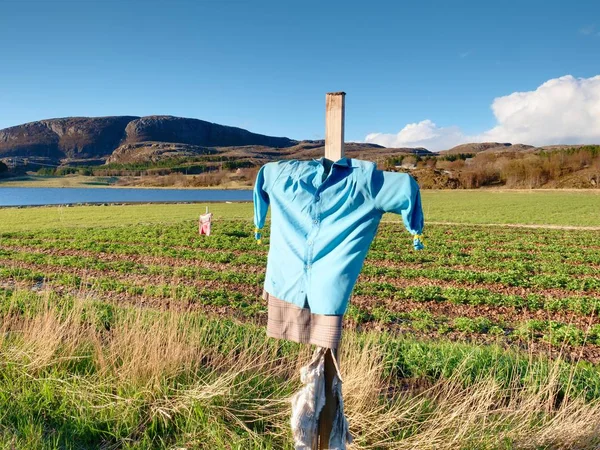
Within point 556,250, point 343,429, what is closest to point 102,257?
point 343,429

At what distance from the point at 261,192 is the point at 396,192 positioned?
36.9 inches

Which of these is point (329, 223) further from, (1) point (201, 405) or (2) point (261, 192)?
(1) point (201, 405)

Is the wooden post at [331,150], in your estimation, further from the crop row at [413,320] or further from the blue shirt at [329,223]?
the crop row at [413,320]

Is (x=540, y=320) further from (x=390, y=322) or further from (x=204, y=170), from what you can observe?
(x=204, y=170)

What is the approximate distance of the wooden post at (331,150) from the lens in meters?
2.56

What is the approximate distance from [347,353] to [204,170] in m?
183

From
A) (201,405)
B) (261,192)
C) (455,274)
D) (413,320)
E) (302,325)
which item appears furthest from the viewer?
(455,274)

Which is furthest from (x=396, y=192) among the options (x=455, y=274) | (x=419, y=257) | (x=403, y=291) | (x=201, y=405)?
(x=419, y=257)

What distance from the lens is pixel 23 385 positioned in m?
Answer: 3.84

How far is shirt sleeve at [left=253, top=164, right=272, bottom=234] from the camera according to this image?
9.25 feet

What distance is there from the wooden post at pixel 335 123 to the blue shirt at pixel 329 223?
102 mm

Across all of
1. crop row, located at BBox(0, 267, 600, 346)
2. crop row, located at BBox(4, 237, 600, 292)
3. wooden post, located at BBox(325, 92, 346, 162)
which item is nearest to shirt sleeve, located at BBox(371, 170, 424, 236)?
wooden post, located at BBox(325, 92, 346, 162)

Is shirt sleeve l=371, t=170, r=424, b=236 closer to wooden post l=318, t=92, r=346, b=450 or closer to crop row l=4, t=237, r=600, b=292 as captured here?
wooden post l=318, t=92, r=346, b=450

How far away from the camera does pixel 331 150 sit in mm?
2607
